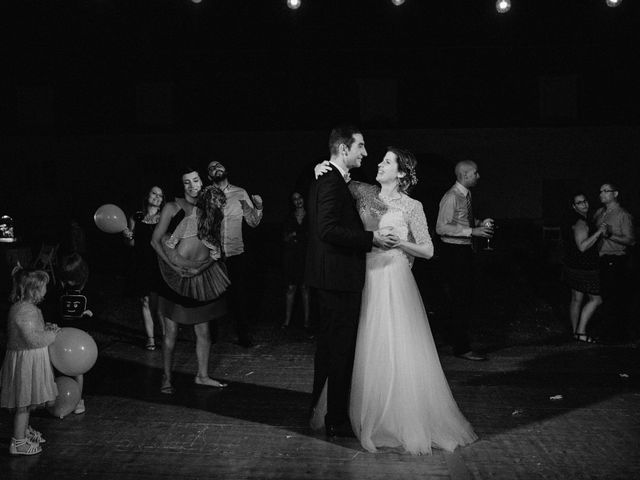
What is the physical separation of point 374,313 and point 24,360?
2.41 meters

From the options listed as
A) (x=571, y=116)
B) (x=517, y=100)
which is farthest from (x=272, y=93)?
(x=571, y=116)

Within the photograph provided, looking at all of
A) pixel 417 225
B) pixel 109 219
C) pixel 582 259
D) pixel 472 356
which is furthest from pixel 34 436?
pixel 582 259

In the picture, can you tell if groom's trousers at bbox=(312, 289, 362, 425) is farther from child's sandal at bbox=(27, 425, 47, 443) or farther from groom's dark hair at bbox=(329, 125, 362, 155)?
child's sandal at bbox=(27, 425, 47, 443)

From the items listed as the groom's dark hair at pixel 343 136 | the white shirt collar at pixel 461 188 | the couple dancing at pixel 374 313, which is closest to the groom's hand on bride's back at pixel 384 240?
the couple dancing at pixel 374 313

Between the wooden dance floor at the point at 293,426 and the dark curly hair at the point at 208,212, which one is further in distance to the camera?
the dark curly hair at the point at 208,212

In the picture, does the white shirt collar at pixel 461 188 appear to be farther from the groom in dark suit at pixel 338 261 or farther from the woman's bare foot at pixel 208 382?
the woman's bare foot at pixel 208 382

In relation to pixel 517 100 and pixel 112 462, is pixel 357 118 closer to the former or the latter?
pixel 517 100

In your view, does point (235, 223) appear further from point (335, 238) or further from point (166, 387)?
point (335, 238)

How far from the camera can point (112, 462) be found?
476 cm

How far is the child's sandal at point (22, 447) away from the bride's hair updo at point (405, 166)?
3106 mm

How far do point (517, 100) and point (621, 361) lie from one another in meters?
15.7

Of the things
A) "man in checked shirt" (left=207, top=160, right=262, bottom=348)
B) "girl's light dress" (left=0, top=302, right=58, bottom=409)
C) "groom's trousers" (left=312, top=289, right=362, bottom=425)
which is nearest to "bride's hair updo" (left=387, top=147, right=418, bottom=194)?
"groom's trousers" (left=312, top=289, right=362, bottom=425)

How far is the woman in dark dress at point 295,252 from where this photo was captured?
31.0ft

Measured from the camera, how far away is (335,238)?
4.84 m
